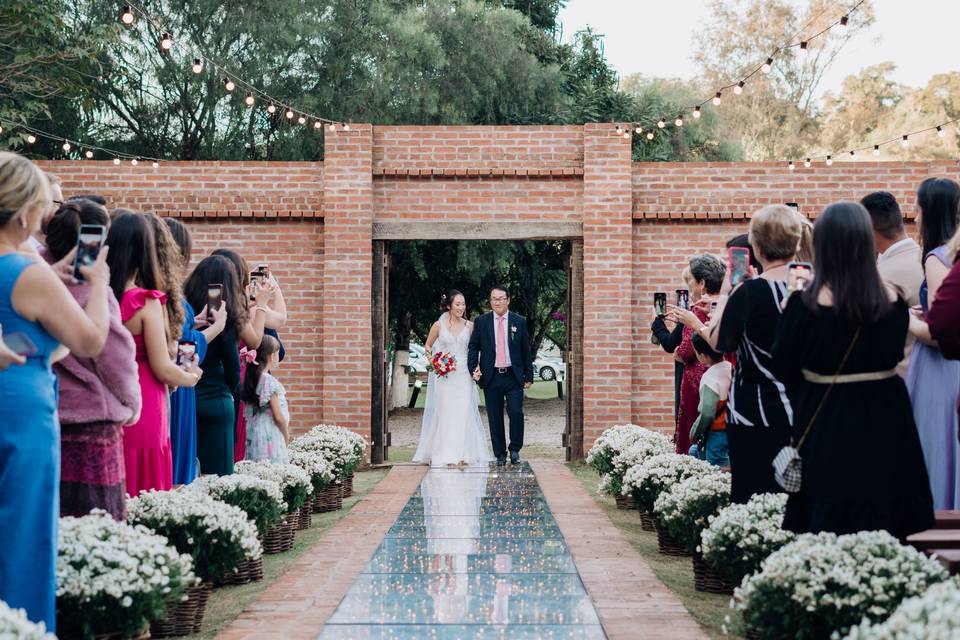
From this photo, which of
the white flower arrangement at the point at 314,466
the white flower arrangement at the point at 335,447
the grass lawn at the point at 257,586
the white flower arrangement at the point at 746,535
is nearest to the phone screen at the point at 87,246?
the grass lawn at the point at 257,586

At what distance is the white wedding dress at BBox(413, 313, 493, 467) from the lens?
13.2 metres

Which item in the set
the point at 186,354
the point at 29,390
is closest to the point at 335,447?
the point at 186,354

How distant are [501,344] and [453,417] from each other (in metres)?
1.05

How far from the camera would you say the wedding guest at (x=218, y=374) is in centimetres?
677

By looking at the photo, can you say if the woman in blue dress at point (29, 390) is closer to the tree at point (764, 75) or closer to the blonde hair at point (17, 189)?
the blonde hair at point (17, 189)

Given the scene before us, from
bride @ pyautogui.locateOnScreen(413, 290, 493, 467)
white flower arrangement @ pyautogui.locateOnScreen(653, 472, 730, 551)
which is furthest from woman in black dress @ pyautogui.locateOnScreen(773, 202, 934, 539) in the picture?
bride @ pyautogui.locateOnScreen(413, 290, 493, 467)

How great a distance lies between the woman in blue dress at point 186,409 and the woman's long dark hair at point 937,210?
12.6 feet

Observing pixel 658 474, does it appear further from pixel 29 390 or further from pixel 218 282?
pixel 29 390

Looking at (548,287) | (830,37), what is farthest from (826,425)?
(830,37)

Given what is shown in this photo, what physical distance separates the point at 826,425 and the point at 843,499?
282mm

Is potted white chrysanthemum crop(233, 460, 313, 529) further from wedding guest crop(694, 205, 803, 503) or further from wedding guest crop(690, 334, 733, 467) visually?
wedding guest crop(694, 205, 803, 503)

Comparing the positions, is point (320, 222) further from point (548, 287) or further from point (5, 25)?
point (548, 287)

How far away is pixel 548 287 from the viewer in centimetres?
2509

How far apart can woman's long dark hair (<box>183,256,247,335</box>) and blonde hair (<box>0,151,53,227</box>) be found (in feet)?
9.97
